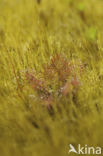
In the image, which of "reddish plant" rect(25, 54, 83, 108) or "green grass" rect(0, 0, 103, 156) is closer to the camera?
"green grass" rect(0, 0, 103, 156)

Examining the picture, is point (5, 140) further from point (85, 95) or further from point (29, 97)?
point (85, 95)

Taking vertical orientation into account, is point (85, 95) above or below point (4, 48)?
below

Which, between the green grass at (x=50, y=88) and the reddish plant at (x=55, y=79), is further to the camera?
the reddish plant at (x=55, y=79)

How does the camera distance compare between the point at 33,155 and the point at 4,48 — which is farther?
the point at 4,48

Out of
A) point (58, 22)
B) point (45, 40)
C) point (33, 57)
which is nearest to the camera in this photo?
point (33, 57)

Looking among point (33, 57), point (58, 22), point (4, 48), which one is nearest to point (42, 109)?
point (33, 57)

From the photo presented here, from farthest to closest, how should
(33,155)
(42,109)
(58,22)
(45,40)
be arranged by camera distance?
(58,22) < (45,40) < (42,109) < (33,155)

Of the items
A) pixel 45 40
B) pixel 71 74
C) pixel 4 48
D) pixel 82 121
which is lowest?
pixel 82 121
